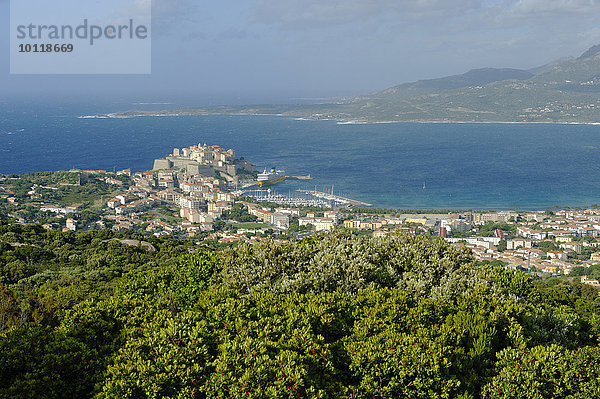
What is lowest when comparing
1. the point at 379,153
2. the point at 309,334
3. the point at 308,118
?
the point at 309,334

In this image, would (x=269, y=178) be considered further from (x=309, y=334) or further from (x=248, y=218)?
(x=309, y=334)

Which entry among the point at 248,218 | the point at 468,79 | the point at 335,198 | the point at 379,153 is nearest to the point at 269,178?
the point at 335,198

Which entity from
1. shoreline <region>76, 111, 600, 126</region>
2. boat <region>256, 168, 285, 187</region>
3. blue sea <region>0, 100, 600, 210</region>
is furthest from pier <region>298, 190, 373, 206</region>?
shoreline <region>76, 111, 600, 126</region>

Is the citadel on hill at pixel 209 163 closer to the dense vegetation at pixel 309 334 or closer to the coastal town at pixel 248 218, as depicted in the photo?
the coastal town at pixel 248 218

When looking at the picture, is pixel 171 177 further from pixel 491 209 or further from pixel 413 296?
pixel 413 296

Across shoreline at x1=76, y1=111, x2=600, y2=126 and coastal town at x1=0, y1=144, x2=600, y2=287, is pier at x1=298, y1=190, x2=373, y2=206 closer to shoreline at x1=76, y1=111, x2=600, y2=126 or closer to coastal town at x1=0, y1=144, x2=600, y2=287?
coastal town at x1=0, y1=144, x2=600, y2=287

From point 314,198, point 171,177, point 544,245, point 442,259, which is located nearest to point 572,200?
point 544,245

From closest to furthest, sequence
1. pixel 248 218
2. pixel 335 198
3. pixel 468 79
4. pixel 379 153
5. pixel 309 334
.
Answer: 1. pixel 309 334
2. pixel 248 218
3. pixel 335 198
4. pixel 379 153
5. pixel 468 79
